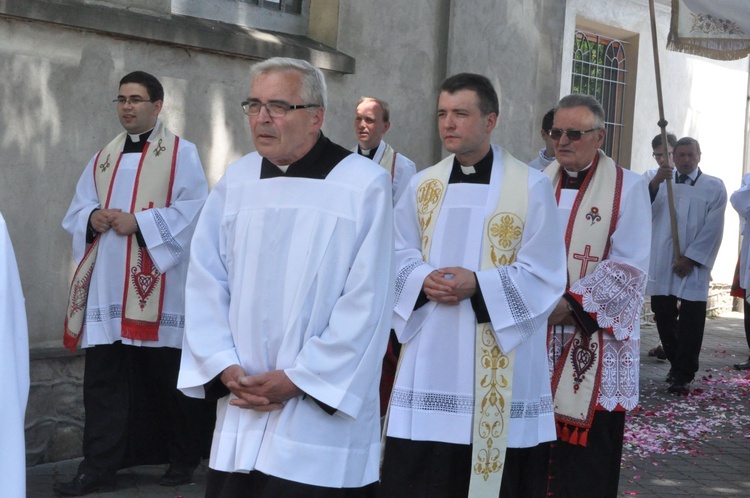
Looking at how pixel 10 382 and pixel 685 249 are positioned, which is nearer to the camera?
pixel 10 382

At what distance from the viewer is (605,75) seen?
51.4 ft

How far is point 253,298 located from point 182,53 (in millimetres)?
4032

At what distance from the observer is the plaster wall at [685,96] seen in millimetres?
15070

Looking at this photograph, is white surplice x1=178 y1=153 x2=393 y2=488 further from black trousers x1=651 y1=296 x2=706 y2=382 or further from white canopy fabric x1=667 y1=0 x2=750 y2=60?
black trousers x1=651 y1=296 x2=706 y2=382

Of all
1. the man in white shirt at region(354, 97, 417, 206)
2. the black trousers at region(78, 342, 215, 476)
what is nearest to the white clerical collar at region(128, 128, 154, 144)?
the black trousers at region(78, 342, 215, 476)

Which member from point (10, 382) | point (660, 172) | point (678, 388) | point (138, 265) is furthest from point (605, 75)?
point (10, 382)

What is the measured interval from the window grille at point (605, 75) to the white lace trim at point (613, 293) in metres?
9.60

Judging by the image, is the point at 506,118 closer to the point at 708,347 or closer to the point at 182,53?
the point at 182,53

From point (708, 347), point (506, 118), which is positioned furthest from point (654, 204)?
point (708, 347)

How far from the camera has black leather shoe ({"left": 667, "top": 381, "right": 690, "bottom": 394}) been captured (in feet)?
34.3

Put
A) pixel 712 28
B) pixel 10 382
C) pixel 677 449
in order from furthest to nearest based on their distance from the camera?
pixel 677 449
pixel 712 28
pixel 10 382

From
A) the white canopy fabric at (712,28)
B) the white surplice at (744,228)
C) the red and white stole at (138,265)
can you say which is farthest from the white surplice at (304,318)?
the white surplice at (744,228)

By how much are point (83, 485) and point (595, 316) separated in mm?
2851

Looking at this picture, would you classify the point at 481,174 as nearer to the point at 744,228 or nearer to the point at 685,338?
the point at 685,338
